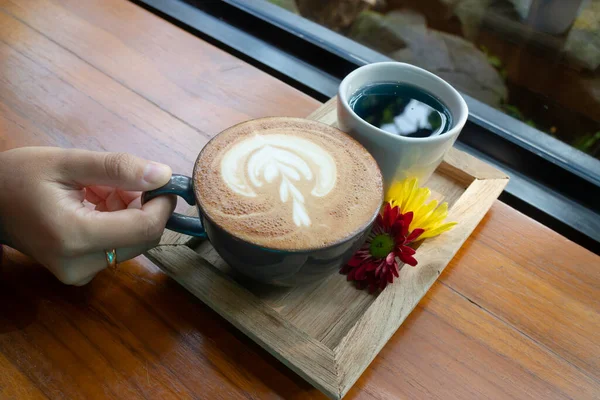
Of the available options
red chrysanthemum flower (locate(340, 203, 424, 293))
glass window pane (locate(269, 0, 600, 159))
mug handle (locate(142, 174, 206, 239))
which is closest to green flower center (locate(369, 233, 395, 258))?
red chrysanthemum flower (locate(340, 203, 424, 293))

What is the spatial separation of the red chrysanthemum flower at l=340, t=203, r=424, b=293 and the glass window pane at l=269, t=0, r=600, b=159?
487 mm

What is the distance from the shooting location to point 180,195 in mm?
560

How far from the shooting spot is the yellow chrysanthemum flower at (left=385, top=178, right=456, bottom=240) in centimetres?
66

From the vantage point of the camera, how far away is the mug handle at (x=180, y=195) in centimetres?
55

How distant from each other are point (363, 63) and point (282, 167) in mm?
487

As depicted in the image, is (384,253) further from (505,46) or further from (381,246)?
(505,46)

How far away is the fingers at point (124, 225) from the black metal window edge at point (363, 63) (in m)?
0.49

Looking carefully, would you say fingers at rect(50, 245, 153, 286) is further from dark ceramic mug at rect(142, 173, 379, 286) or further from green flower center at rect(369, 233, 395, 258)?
green flower center at rect(369, 233, 395, 258)

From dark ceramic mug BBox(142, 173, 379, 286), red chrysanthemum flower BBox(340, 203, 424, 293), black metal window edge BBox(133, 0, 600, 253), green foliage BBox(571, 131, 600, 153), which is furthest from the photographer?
green foliage BBox(571, 131, 600, 153)

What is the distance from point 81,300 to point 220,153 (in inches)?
9.7

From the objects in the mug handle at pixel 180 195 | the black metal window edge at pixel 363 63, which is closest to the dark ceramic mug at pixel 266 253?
the mug handle at pixel 180 195

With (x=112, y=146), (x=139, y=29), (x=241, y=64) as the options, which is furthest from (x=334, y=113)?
(x=139, y=29)

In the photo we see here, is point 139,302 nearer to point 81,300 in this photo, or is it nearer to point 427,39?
point 81,300

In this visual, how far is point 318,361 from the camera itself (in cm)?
53
